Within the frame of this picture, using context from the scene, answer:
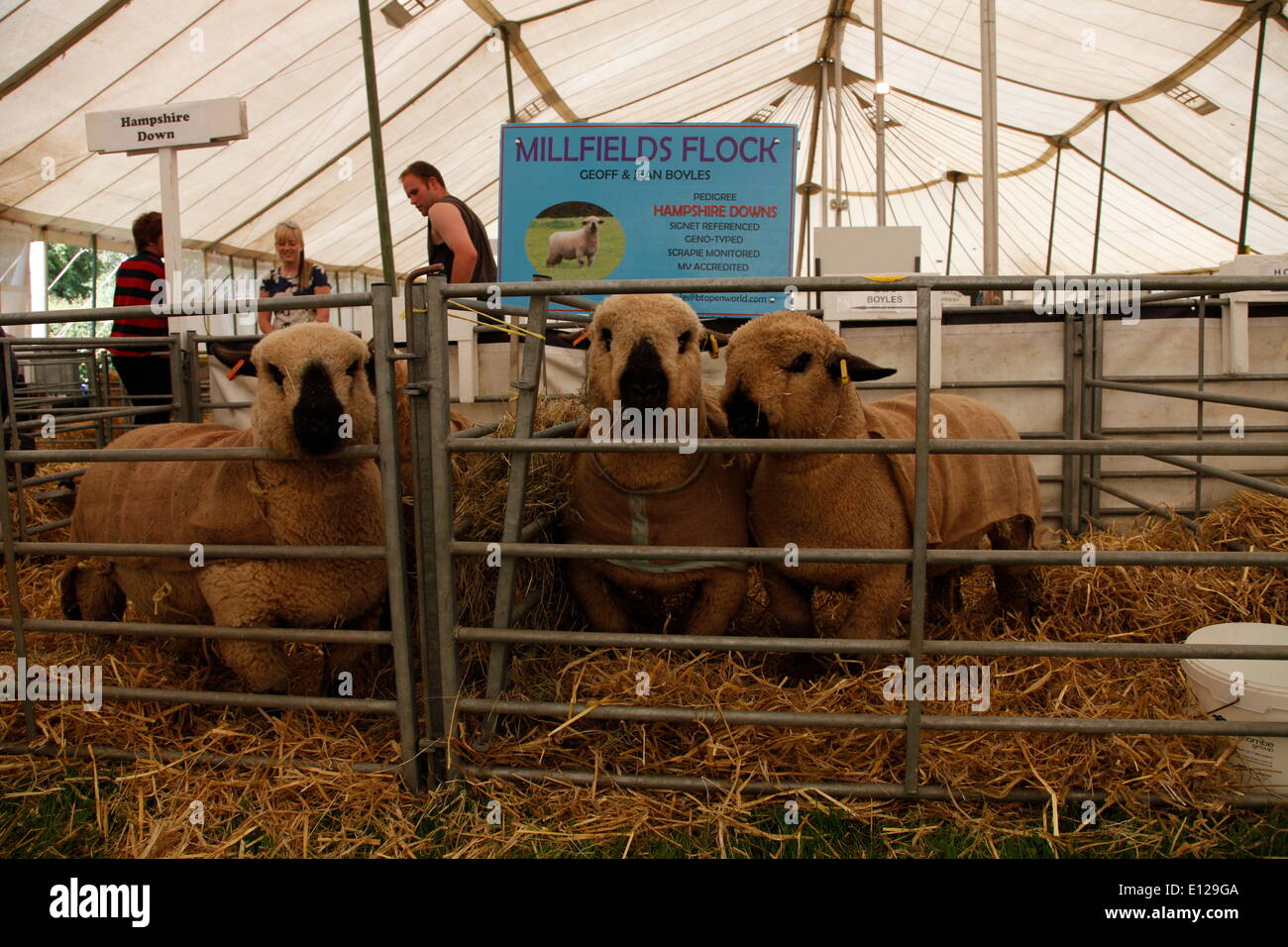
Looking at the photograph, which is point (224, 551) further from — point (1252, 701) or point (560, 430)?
point (1252, 701)

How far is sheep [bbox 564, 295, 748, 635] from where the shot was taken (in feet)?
9.29

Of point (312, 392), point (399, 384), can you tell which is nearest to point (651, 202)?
point (399, 384)

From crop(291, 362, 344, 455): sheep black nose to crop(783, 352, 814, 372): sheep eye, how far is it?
1.43 metres

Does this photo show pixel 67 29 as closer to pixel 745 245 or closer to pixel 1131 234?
pixel 745 245

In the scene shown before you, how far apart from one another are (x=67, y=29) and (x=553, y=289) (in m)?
7.42

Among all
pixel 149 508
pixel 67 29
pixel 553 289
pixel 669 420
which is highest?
pixel 67 29

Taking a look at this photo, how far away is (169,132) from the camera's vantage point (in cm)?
461

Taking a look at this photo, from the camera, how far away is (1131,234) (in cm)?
1616

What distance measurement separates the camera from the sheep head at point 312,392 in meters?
2.52

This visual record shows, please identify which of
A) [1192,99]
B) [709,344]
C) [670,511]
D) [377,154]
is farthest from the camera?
[1192,99]

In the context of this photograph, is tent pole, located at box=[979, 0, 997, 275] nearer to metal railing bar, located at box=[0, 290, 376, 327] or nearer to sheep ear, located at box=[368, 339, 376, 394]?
sheep ear, located at box=[368, 339, 376, 394]

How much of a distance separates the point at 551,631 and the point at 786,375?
3.64 ft

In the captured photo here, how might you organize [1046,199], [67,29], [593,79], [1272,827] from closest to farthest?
[1272,827], [67,29], [593,79], [1046,199]
